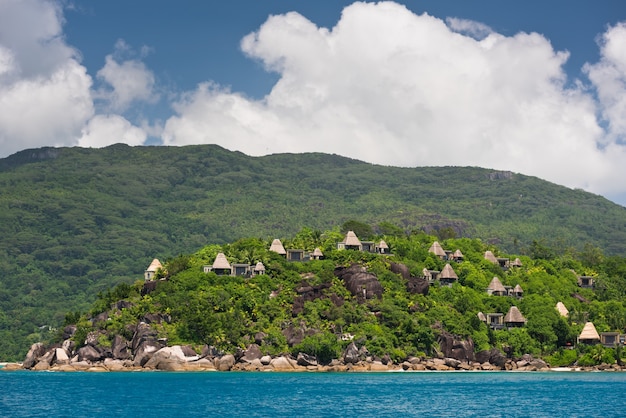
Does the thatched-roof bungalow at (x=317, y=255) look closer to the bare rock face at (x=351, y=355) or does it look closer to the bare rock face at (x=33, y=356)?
the bare rock face at (x=351, y=355)

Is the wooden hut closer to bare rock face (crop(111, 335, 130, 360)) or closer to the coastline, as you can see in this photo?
bare rock face (crop(111, 335, 130, 360))

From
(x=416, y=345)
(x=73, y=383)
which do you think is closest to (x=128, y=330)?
(x=73, y=383)

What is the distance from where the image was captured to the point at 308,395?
76.4 m

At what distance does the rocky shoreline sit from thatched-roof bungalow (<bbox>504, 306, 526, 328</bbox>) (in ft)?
31.4

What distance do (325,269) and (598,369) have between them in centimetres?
3995

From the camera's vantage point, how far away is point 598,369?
118125 millimetres

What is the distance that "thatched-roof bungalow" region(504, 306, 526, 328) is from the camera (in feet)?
421

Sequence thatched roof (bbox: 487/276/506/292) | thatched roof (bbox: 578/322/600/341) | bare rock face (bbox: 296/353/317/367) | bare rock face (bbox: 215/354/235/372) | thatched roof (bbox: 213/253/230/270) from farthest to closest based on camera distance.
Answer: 1. thatched roof (bbox: 487/276/506/292)
2. thatched roof (bbox: 213/253/230/270)
3. thatched roof (bbox: 578/322/600/341)
4. bare rock face (bbox: 296/353/317/367)
5. bare rock face (bbox: 215/354/235/372)

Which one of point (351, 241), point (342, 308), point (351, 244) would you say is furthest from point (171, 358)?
point (351, 241)

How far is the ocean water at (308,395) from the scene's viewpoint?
65.3 metres

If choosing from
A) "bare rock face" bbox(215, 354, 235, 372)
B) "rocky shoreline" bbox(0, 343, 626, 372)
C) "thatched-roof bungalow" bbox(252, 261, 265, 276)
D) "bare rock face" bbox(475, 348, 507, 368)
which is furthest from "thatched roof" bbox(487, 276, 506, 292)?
"bare rock face" bbox(215, 354, 235, 372)

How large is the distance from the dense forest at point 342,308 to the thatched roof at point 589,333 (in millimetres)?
1722

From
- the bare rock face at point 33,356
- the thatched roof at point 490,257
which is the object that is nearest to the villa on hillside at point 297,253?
the thatched roof at point 490,257

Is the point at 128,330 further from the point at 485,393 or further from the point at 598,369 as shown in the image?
the point at 598,369
